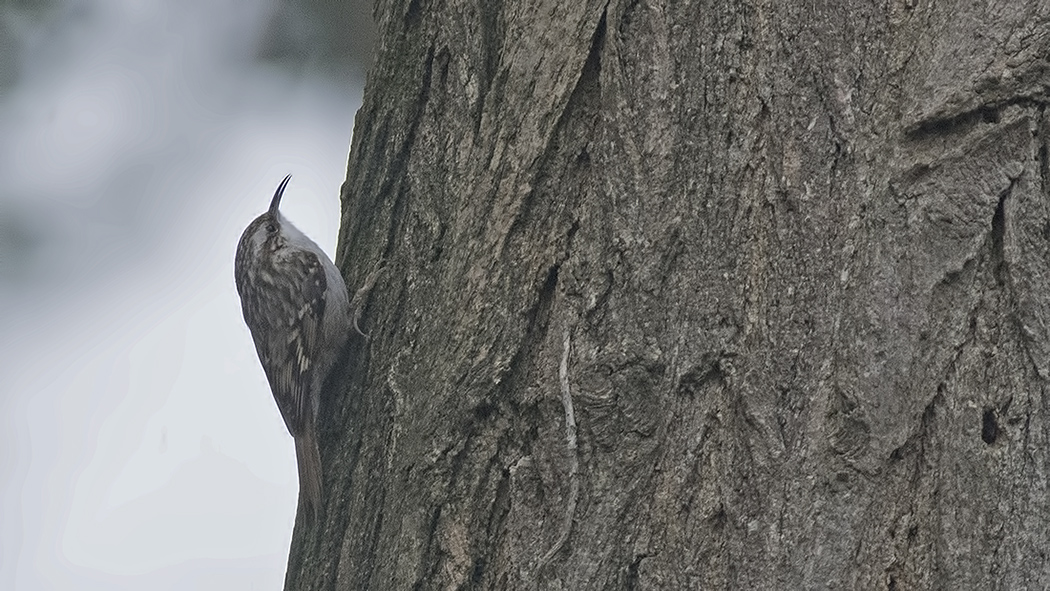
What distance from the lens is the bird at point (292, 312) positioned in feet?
9.01

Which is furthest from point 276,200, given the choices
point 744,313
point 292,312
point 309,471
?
point 744,313

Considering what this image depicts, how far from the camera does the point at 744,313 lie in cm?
150

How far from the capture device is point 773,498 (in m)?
1.43

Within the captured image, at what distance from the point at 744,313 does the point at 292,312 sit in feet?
7.29

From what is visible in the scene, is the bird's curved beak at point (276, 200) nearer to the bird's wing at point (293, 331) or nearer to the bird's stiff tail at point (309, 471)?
the bird's wing at point (293, 331)

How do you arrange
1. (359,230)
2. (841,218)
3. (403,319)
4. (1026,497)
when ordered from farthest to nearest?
(359,230) → (403,319) → (841,218) → (1026,497)

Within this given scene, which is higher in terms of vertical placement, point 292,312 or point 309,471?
point 292,312

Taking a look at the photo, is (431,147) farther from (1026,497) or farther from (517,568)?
(1026,497)

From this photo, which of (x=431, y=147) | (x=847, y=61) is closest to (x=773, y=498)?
(x=847, y=61)

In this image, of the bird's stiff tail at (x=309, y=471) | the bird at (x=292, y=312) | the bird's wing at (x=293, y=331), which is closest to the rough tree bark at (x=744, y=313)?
the bird's stiff tail at (x=309, y=471)

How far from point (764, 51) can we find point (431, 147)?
62cm

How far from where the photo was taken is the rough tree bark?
4.61 feet

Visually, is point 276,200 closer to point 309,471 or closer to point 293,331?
point 293,331

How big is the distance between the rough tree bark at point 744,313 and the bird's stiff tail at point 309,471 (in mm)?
311
